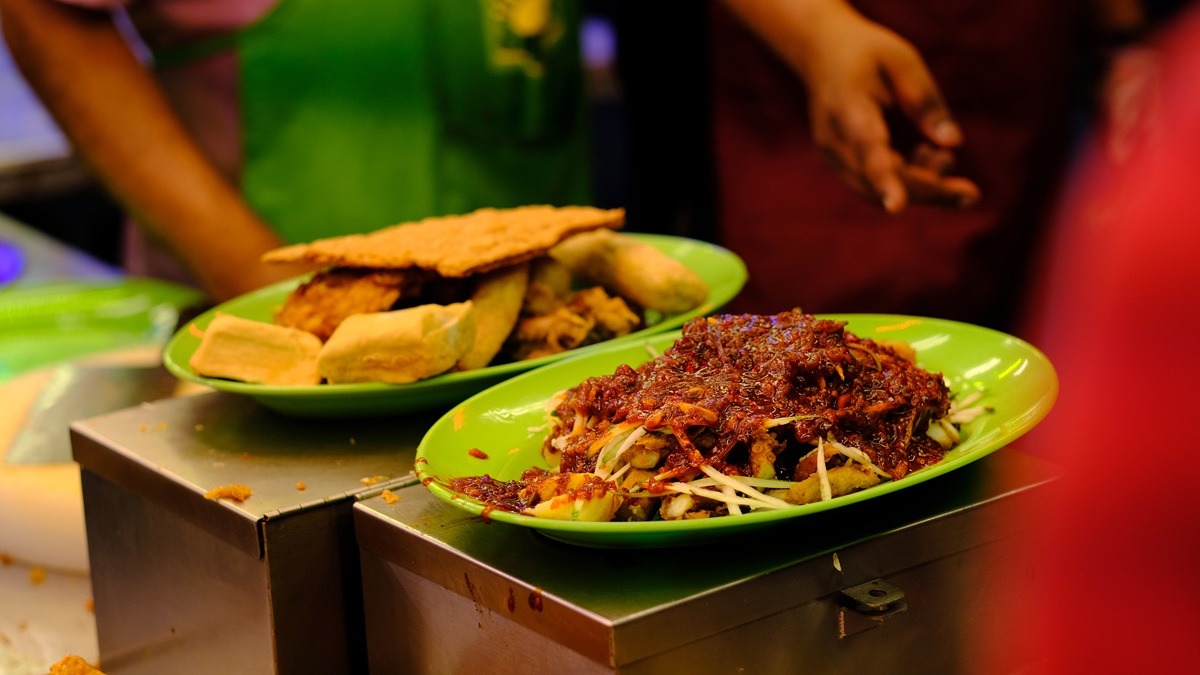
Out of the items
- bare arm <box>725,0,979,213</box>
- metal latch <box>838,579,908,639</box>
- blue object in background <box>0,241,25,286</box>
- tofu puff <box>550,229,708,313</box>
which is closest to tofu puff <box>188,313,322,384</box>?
tofu puff <box>550,229,708,313</box>

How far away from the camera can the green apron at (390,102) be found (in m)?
2.57

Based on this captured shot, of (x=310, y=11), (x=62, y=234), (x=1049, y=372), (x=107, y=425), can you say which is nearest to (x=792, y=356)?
(x=1049, y=372)

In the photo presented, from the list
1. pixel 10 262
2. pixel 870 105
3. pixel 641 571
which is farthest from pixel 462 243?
pixel 10 262

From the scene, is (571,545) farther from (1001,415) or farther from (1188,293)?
(1188,293)

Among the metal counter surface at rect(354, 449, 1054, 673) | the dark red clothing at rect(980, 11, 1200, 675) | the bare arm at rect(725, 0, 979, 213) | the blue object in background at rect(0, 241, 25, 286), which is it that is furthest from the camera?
the blue object in background at rect(0, 241, 25, 286)

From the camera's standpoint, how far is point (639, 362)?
4.41 feet

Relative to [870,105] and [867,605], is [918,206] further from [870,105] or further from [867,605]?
[867,605]

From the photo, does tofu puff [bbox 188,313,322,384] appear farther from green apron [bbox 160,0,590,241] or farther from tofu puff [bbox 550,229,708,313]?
green apron [bbox 160,0,590,241]

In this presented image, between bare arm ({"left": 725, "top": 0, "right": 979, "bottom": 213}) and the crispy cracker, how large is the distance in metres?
0.61

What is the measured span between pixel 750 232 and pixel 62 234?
11.5ft

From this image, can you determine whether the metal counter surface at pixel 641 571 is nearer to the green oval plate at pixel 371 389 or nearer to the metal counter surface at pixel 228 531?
the metal counter surface at pixel 228 531

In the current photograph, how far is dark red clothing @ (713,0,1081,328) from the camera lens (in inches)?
92.7

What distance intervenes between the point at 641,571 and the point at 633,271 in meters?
0.66

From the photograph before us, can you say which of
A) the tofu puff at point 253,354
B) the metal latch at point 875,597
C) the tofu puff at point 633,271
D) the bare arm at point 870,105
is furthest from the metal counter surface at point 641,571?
the bare arm at point 870,105
